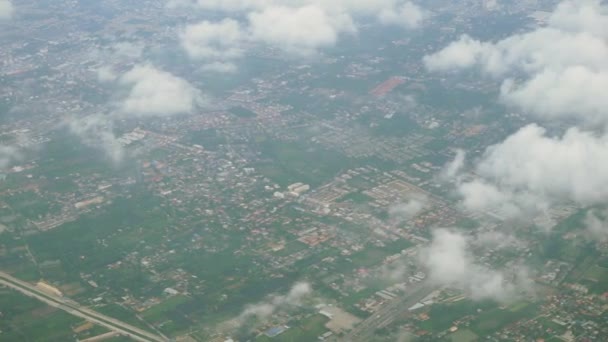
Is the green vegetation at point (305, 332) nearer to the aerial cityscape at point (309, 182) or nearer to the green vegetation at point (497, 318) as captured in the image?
the aerial cityscape at point (309, 182)

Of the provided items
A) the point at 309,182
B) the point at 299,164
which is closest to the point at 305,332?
the point at 309,182

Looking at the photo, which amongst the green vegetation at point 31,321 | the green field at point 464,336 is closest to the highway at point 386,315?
the green field at point 464,336

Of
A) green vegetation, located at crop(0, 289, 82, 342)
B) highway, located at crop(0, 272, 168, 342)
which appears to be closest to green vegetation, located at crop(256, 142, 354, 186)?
highway, located at crop(0, 272, 168, 342)

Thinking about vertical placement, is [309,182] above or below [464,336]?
above

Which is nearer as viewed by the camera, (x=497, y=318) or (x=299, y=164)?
(x=497, y=318)

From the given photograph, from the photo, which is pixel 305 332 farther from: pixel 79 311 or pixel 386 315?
pixel 79 311

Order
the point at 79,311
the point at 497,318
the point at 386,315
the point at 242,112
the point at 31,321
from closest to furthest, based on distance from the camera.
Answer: the point at 497,318 → the point at 386,315 → the point at 31,321 → the point at 79,311 → the point at 242,112

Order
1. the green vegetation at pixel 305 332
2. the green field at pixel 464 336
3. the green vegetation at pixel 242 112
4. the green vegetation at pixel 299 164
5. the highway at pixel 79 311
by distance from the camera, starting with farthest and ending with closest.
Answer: the green vegetation at pixel 242 112, the green vegetation at pixel 299 164, the highway at pixel 79 311, the green vegetation at pixel 305 332, the green field at pixel 464 336

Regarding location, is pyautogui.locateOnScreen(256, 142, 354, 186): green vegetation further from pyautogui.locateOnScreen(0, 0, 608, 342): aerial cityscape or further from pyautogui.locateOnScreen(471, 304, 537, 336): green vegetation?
pyautogui.locateOnScreen(471, 304, 537, 336): green vegetation
